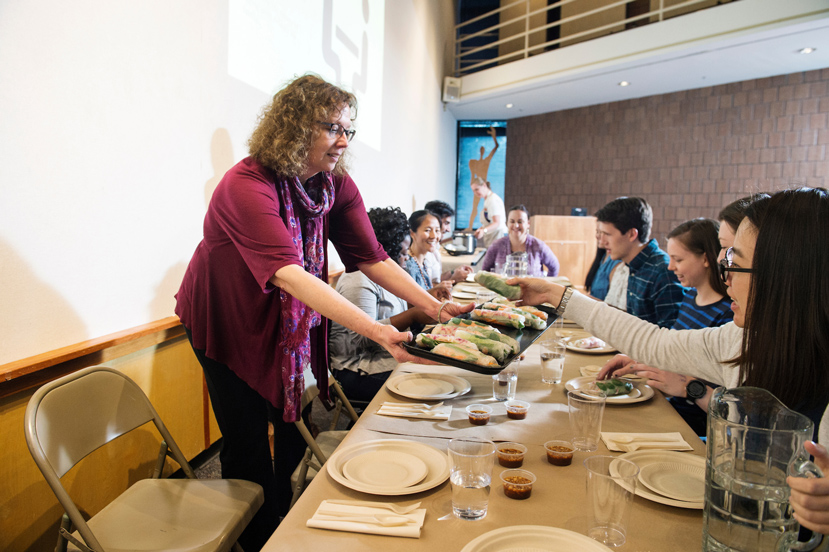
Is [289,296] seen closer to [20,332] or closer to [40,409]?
[40,409]

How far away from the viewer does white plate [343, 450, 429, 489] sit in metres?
0.97

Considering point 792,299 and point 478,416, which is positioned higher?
point 792,299

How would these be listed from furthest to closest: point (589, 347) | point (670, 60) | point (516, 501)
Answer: point (670, 60)
point (589, 347)
point (516, 501)

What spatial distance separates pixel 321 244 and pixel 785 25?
6296 mm

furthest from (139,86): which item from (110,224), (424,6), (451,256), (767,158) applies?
(767,158)

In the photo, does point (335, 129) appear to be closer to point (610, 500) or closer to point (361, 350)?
point (361, 350)

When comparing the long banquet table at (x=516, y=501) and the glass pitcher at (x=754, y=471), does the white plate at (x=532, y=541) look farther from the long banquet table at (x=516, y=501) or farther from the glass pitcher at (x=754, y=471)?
the glass pitcher at (x=754, y=471)

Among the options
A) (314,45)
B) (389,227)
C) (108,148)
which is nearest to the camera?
(108,148)

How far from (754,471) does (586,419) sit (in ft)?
1.42

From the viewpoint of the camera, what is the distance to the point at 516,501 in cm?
92

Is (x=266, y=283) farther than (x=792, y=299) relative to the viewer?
Yes

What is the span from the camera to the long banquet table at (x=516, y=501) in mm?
802

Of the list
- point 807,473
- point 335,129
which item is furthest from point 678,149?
point 807,473

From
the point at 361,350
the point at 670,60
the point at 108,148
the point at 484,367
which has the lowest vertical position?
the point at 361,350
